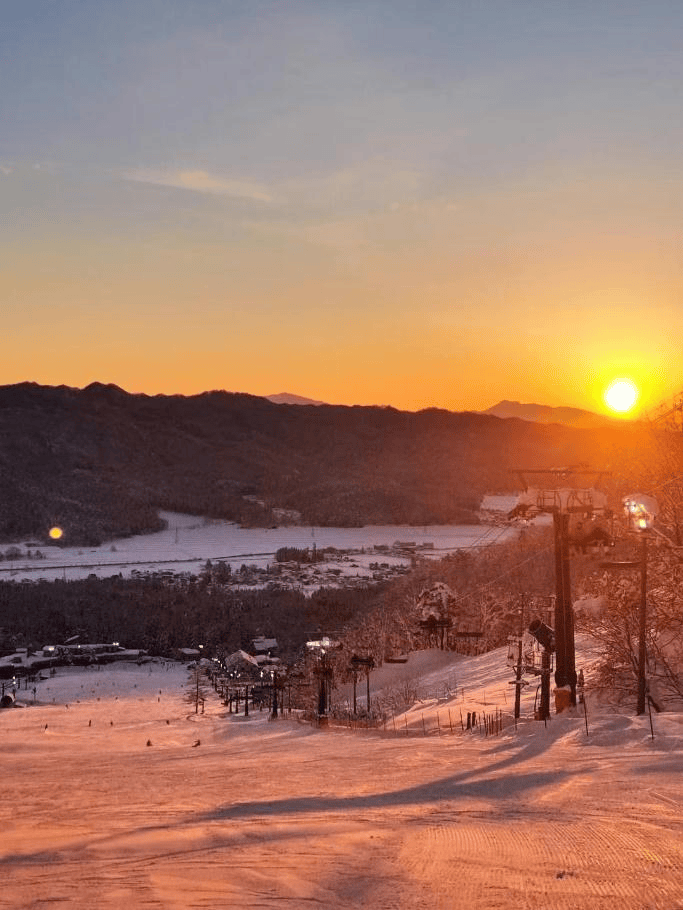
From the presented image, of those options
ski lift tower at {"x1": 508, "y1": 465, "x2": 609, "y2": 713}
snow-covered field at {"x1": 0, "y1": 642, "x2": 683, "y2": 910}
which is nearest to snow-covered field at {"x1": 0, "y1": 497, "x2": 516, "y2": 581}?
ski lift tower at {"x1": 508, "y1": 465, "x2": 609, "y2": 713}

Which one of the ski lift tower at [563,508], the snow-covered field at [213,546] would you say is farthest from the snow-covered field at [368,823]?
the snow-covered field at [213,546]

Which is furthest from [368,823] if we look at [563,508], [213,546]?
[213,546]

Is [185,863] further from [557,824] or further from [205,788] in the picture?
[205,788]

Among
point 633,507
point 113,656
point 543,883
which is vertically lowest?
point 113,656

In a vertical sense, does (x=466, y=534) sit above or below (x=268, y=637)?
above

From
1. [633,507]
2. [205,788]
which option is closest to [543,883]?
[205,788]

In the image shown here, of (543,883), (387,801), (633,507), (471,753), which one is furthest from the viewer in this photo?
(633,507)

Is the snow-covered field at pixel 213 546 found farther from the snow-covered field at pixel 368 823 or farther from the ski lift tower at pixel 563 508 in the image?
the snow-covered field at pixel 368 823

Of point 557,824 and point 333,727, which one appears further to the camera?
point 333,727
